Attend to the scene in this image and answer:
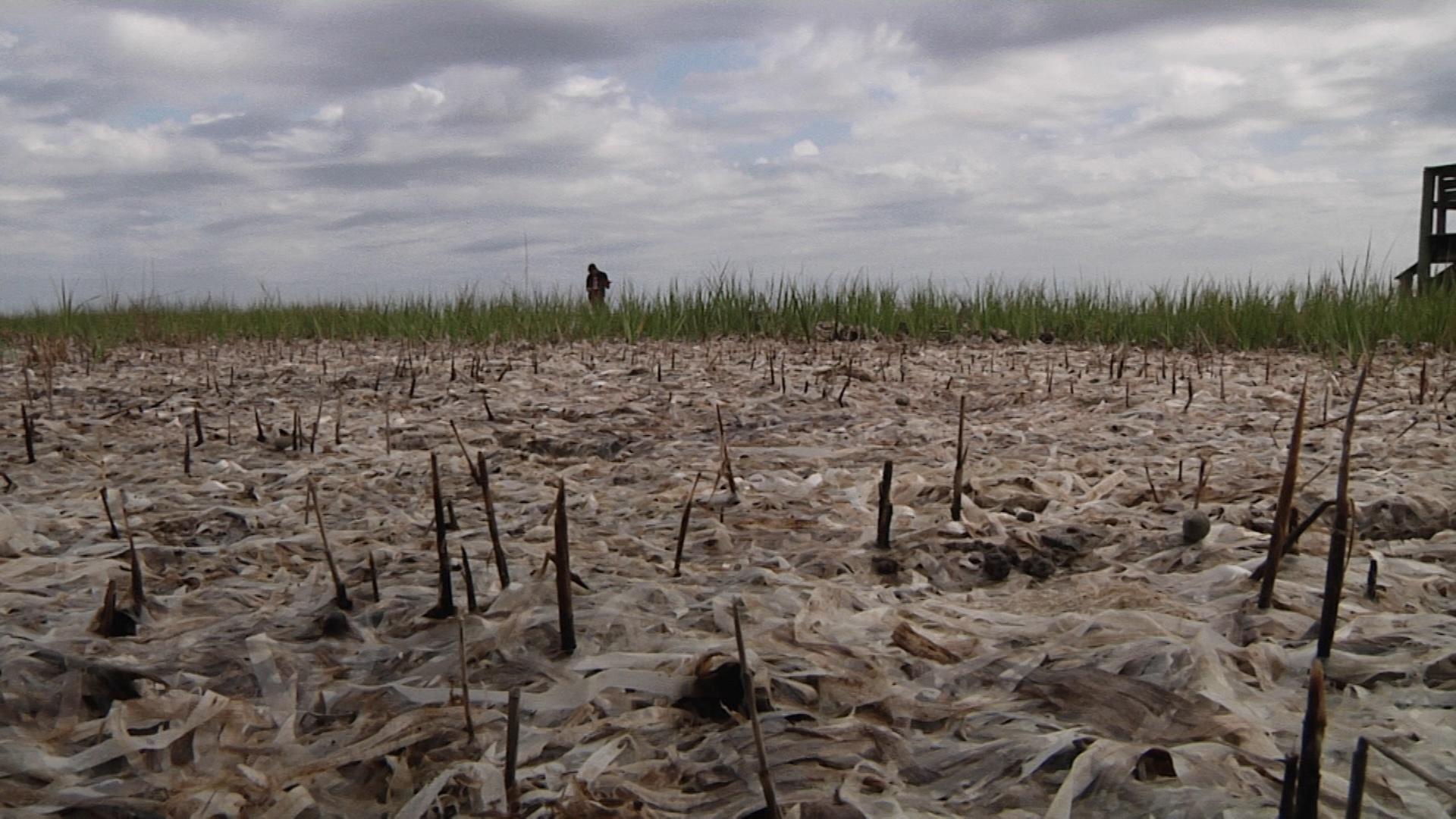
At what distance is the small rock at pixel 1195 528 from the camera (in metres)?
2.64

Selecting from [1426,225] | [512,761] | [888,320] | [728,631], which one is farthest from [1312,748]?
[1426,225]

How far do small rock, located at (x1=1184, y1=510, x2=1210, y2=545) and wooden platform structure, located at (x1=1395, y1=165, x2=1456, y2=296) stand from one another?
12.8 metres

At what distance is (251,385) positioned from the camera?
665cm

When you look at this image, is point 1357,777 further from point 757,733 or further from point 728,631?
point 728,631

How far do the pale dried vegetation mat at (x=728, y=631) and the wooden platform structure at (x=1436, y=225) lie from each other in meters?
11.2

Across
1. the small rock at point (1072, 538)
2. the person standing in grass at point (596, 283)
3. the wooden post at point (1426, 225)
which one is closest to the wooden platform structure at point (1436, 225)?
the wooden post at point (1426, 225)

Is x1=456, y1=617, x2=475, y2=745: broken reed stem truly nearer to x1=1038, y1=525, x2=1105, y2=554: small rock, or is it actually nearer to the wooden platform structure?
x1=1038, y1=525, x2=1105, y2=554: small rock

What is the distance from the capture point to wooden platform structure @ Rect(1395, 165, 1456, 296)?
44.0ft

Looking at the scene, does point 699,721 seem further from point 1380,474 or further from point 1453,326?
point 1453,326

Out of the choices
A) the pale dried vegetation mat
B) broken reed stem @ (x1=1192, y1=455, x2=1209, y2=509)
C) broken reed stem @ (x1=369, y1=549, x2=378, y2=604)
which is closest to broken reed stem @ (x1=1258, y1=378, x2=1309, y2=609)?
the pale dried vegetation mat

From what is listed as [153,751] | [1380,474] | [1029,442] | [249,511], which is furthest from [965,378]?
[153,751]

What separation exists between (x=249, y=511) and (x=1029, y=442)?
285cm

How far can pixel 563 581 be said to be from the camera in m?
1.96

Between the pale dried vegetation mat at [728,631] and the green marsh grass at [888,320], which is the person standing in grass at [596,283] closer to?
the green marsh grass at [888,320]
